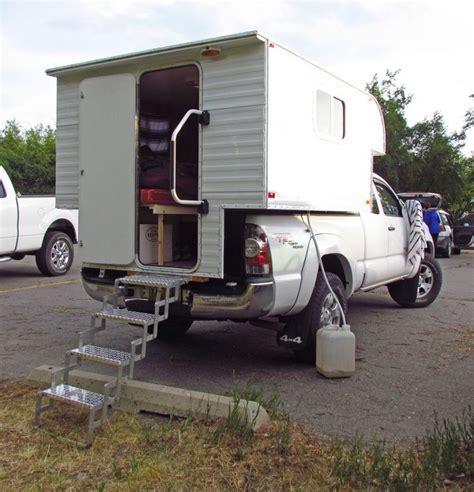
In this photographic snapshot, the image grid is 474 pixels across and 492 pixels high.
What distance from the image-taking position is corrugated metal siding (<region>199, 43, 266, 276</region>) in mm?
4344

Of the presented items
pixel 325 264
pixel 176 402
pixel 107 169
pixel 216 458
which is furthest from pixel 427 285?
pixel 216 458

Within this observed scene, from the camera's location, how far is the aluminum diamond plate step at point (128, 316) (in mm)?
4305

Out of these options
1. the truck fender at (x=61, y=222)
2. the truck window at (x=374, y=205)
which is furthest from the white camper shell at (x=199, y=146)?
Answer: the truck fender at (x=61, y=222)

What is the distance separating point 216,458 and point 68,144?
351 cm

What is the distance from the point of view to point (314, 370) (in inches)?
203

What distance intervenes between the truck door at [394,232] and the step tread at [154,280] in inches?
129

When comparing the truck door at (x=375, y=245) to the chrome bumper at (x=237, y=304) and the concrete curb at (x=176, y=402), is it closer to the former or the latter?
the chrome bumper at (x=237, y=304)

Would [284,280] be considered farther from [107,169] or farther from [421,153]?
[421,153]

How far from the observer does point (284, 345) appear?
4.99m

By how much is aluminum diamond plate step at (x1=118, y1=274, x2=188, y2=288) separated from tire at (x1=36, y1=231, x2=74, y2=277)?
21.7ft

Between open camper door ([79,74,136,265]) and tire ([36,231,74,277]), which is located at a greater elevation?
open camper door ([79,74,136,265])

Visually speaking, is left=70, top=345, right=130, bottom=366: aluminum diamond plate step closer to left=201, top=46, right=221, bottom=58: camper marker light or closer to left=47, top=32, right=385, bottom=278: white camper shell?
left=47, top=32, right=385, bottom=278: white camper shell

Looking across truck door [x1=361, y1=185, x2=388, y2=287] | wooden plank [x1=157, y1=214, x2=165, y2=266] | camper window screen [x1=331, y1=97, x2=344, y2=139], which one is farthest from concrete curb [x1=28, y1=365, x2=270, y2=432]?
truck door [x1=361, y1=185, x2=388, y2=287]

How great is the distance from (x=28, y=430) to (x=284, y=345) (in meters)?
2.24
